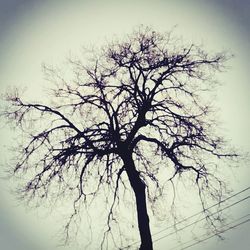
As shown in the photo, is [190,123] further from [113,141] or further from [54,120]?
[54,120]

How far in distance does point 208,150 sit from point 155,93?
230 cm

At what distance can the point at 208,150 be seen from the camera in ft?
50.0

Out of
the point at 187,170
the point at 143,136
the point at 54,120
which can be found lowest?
the point at 187,170

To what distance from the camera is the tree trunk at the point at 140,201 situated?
47.1ft

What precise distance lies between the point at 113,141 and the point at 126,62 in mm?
2343

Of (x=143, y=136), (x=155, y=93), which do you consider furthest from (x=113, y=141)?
(x=155, y=93)

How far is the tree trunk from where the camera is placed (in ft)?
47.1

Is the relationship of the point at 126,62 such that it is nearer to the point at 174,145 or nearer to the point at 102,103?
the point at 102,103

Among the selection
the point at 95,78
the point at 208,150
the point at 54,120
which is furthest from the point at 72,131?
the point at 208,150

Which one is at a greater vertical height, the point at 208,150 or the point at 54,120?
the point at 54,120

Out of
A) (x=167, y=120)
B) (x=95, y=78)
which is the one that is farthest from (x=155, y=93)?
(x=95, y=78)

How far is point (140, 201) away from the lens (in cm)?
1491

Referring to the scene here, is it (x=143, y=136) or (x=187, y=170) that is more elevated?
(x=143, y=136)

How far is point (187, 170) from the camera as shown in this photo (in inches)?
613
